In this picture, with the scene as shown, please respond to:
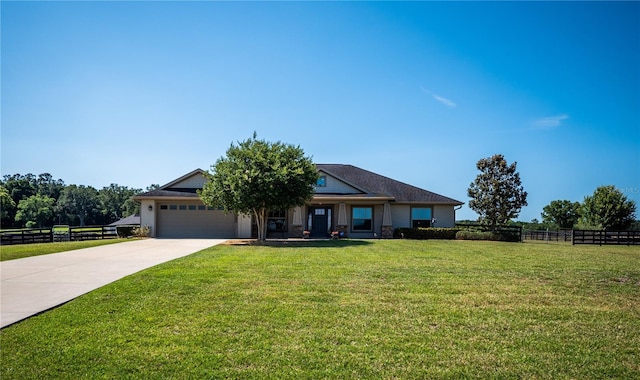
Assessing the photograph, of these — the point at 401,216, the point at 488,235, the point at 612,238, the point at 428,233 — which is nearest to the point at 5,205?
the point at 401,216

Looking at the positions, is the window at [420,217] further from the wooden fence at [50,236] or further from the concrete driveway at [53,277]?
the wooden fence at [50,236]

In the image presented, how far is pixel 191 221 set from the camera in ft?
79.4

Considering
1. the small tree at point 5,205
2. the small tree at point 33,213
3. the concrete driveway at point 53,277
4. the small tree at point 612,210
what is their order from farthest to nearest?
the small tree at point 33,213, the small tree at point 5,205, the small tree at point 612,210, the concrete driveway at point 53,277

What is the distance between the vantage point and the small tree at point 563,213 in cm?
6256

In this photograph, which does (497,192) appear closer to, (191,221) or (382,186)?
(382,186)

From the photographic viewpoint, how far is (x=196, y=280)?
809 cm

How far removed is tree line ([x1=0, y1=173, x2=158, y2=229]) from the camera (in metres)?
63.7

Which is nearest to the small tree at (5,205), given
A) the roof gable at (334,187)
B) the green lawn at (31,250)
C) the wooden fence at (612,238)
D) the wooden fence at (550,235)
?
the green lawn at (31,250)

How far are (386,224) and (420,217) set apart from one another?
3.08 metres

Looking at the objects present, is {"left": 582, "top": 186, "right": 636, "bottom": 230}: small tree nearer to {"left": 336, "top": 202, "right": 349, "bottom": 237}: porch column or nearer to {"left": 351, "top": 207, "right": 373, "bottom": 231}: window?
{"left": 351, "top": 207, "right": 373, "bottom": 231}: window

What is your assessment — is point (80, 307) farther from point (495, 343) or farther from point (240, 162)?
point (240, 162)

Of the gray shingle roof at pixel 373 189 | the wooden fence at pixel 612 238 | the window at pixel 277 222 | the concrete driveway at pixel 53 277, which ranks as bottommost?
the wooden fence at pixel 612 238

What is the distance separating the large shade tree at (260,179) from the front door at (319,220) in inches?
213

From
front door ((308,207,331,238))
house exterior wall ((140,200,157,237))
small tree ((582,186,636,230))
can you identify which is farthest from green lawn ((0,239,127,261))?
small tree ((582,186,636,230))
